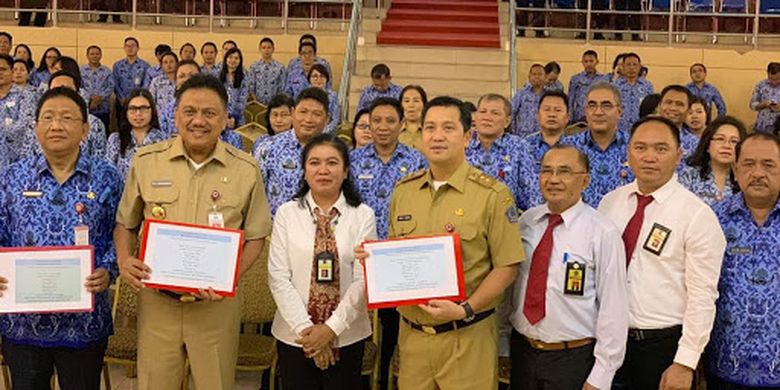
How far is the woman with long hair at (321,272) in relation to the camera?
3.52m

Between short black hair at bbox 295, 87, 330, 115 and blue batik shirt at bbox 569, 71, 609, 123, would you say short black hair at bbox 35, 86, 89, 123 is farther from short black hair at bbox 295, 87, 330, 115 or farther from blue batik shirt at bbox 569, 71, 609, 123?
blue batik shirt at bbox 569, 71, 609, 123

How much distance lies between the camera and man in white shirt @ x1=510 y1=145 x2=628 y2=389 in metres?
3.30

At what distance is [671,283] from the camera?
11.1 ft

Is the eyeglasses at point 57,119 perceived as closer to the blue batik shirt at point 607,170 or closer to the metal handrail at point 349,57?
the blue batik shirt at point 607,170

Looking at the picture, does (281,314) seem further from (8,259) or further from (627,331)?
(627,331)

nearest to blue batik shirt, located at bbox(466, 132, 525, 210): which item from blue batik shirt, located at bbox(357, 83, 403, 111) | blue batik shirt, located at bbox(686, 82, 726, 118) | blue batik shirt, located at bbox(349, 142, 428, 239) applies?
blue batik shirt, located at bbox(349, 142, 428, 239)

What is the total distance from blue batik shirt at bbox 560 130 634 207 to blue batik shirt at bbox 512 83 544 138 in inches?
187

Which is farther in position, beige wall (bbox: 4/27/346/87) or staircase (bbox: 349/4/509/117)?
beige wall (bbox: 4/27/346/87)

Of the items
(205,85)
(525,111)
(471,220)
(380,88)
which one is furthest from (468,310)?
(525,111)

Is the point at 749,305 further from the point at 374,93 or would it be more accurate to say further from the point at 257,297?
the point at 374,93

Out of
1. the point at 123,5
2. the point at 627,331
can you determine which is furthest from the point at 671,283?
the point at 123,5

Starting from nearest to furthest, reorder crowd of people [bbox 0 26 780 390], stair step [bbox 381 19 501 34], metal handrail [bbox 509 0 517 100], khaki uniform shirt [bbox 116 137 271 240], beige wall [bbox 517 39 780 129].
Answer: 1. crowd of people [bbox 0 26 780 390]
2. khaki uniform shirt [bbox 116 137 271 240]
3. metal handrail [bbox 509 0 517 100]
4. beige wall [bbox 517 39 780 129]
5. stair step [bbox 381 19 501 34]

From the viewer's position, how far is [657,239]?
11.1 feet

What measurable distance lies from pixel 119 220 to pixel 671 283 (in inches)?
86.6
